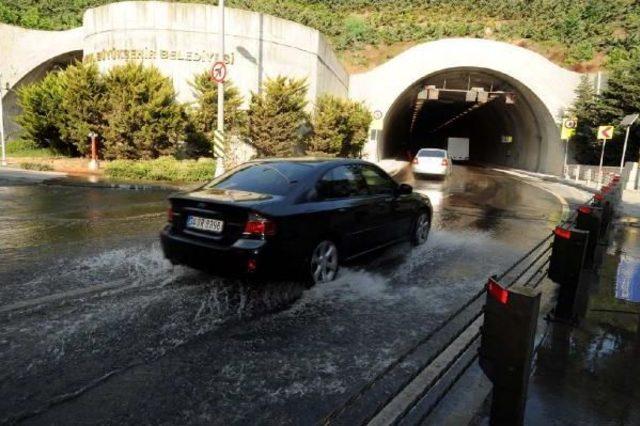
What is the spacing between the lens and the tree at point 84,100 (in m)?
19.5

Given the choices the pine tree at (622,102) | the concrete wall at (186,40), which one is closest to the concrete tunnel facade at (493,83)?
the pine tree at (622,102)

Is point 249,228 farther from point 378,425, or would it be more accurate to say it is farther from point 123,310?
point 378,425

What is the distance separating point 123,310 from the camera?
15.3ft

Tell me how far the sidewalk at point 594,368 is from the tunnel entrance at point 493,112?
29474 millimetres

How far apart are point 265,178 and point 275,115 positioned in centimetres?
1665

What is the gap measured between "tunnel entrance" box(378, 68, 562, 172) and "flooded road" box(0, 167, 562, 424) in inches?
1140

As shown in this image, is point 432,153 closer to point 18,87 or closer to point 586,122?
point 586,122

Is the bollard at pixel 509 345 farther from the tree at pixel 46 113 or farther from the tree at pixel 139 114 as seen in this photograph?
the tree at pixel 46 113

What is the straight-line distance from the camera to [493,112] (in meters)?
45.1

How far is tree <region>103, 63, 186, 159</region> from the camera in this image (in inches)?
751

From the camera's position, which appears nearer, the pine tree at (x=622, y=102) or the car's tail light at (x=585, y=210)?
the car's tail light at (x=585, y=210)

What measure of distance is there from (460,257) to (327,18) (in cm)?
4717

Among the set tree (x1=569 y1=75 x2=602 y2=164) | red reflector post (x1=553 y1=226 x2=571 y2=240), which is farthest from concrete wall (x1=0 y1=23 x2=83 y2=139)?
red reflector post (x1=553 y1=226 x2=571 y2=240)

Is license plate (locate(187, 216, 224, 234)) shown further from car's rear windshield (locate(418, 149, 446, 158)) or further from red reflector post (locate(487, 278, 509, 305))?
car's rear windshield (locate(418, 149, 446, 158))
